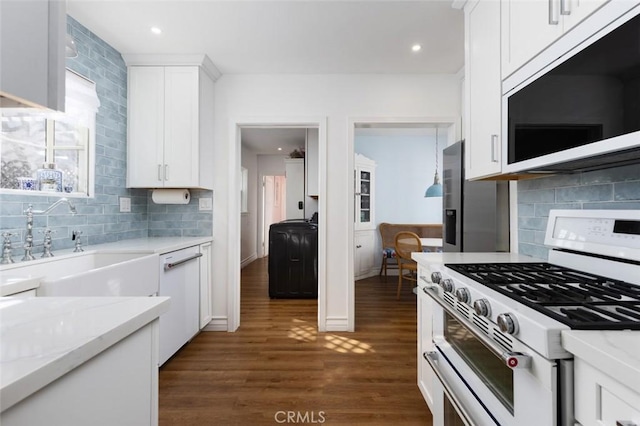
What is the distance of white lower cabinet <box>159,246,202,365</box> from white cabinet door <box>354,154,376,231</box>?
2.86 m

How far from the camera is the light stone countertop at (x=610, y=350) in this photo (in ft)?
1.71

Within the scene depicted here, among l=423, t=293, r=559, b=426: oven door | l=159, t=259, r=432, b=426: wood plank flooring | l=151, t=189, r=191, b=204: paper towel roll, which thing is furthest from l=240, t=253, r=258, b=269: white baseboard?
l=423, t=293, r=559, b=426: oven door

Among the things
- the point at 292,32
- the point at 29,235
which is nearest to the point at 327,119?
the point at 292,32

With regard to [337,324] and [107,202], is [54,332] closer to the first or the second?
[107,202]

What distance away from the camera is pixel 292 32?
227 centimetres

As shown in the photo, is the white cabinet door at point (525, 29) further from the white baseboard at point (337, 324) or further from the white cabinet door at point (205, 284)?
the white cabinet door at point (205, 284)

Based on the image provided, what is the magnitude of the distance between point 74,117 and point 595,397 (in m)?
2.96

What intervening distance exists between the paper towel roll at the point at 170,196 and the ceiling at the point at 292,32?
1.17 meters

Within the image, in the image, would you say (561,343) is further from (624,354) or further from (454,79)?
(454,79)

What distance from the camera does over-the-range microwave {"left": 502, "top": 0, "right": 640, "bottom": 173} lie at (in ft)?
2.86

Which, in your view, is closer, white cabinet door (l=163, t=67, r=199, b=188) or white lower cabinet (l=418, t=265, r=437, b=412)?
white lower cabinet (l=418, t=265, r=437, b=412)

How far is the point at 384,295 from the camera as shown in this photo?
4.04m

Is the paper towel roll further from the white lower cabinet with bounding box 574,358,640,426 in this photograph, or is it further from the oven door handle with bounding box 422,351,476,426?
the white lower cabinet with bounding box 574,358,640,426

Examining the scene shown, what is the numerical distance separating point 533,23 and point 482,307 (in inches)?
46.1
